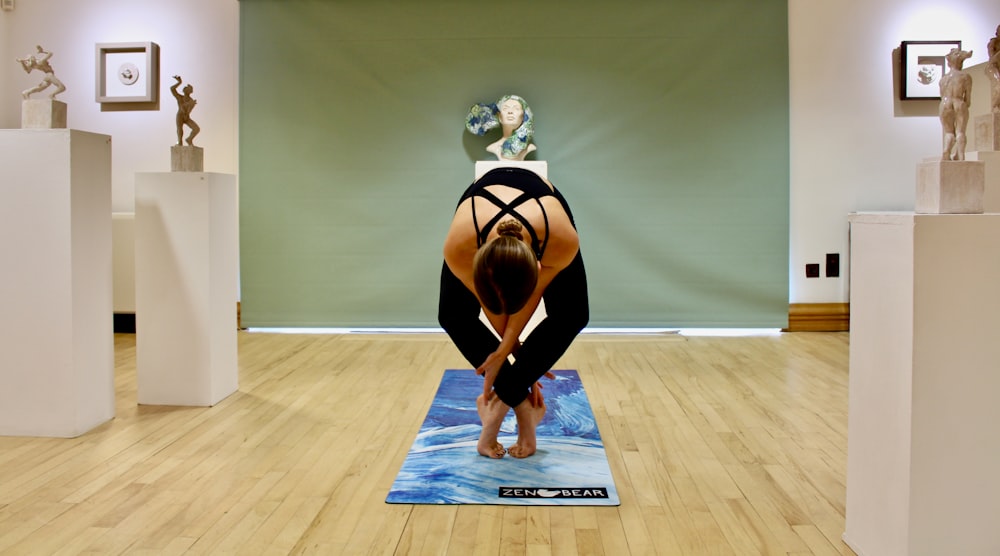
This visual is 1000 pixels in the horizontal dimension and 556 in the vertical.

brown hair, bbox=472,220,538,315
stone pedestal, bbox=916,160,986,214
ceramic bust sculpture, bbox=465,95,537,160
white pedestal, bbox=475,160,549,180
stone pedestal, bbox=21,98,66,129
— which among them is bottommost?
brown hair, bbox=472,220,538,315

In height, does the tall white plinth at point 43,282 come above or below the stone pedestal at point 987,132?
below

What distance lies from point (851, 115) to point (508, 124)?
6.80ft

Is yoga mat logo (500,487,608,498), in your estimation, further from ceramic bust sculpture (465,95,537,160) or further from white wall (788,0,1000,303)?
white wall (788,0,1000,303)

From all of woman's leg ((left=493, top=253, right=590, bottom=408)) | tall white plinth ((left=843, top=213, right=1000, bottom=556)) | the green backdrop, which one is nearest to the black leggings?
woman's leg ((left=493, top=253, right=590, bottom=408))

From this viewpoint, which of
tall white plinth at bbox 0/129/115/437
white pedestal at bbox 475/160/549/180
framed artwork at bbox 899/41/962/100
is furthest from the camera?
framed artwork at bbox 899/41/962/100

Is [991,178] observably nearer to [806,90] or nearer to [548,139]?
[806,90]

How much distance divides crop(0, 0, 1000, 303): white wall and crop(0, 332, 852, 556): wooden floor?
149 cm

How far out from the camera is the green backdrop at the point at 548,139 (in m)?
4.99

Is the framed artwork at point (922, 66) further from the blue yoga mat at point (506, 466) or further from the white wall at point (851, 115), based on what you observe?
the blue yoga mat at point (506, 466)

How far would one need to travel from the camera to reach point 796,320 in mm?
5059

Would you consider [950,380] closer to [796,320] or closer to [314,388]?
[314,388]

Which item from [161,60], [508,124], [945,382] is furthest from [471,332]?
[161,60]

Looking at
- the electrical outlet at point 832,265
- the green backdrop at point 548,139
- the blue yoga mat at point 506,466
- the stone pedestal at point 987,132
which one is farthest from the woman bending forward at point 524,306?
the electrical outlet at point 832,265

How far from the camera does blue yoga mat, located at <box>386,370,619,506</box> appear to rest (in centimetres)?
227
